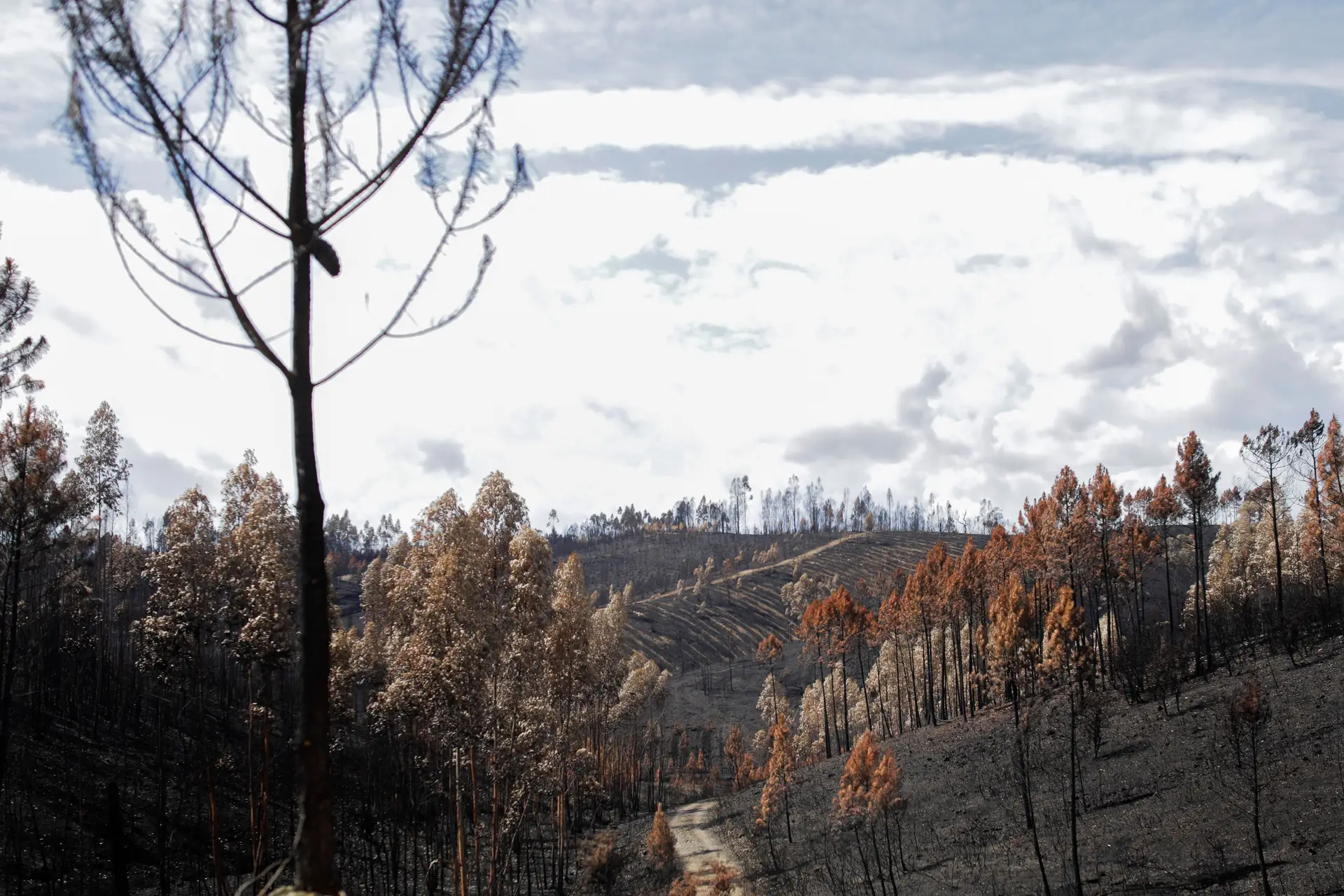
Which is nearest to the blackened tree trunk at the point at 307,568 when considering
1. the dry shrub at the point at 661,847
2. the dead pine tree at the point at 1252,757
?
the dead pine tree at the point at 1252,757

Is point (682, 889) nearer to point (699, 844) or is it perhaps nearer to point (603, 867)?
point (603, 867)

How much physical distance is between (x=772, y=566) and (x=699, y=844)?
125 meters

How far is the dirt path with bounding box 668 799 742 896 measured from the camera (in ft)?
131

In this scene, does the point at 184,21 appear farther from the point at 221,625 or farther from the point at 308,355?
the point at 221,625

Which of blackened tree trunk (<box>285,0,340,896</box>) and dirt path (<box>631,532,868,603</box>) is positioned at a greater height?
dirt path (<box>631,532,868,603</box>)

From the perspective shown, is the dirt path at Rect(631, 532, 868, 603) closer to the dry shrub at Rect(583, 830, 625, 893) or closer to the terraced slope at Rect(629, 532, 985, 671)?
the terraced slope at Rect(629, 532, 985, 671)

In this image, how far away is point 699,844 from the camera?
49125 millimetres

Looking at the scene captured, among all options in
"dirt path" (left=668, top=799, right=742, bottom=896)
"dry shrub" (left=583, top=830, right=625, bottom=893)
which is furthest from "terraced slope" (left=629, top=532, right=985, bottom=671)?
"dry shrub" (left=583, top=830, right=625, bottom=893)

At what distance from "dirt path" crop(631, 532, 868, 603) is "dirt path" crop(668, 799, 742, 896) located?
303 feet

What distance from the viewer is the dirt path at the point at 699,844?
40.0 m

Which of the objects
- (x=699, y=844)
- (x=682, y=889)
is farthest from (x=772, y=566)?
(x=682, y=889)

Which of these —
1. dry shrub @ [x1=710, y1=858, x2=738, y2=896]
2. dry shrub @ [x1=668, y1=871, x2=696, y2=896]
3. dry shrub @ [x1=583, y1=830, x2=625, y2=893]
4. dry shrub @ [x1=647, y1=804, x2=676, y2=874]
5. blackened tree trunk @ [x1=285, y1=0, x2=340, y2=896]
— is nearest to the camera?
blackened tree trunk @ [x1=285, y1=0, x2=340, y2=896]

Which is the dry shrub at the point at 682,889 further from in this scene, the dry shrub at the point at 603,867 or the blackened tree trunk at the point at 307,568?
the blackened tree trunk at the point at 307,568

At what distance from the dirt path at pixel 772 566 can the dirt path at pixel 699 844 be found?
92.2 metres
